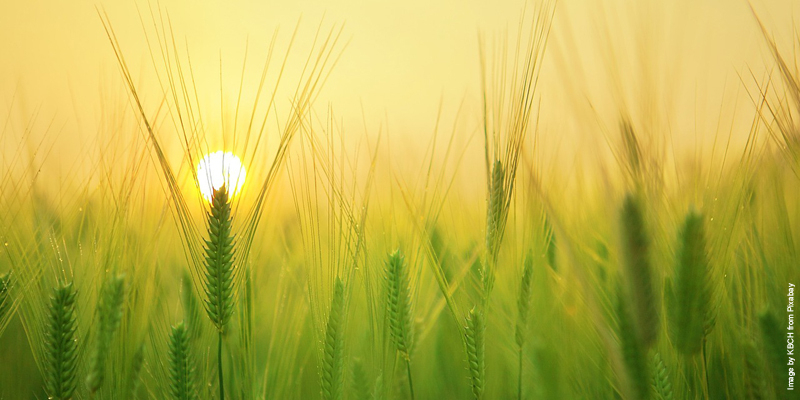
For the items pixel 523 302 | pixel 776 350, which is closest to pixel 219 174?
pixel 523 302

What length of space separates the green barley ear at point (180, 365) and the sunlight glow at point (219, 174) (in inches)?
9.4

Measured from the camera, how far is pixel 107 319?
787mm

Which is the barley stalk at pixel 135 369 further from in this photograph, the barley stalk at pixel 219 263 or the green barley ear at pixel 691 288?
the green barley ear at pixel 691 288

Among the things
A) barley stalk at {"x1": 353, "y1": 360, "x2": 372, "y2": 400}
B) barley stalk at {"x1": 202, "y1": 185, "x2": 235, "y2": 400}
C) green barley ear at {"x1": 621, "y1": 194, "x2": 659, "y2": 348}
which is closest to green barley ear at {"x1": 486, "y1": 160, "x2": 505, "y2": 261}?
green barley ear at {"x1": 621, "y1": 194, "x2": 659, "y2": 348}

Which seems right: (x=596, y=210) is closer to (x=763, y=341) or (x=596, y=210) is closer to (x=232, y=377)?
(x=763, y=341)

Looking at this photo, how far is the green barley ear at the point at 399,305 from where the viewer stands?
2.93 ft

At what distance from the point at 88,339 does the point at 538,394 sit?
942mm

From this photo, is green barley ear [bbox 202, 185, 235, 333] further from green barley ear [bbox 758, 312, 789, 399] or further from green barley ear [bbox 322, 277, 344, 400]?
green barley ear [bbox 758, 312, 789, 399]

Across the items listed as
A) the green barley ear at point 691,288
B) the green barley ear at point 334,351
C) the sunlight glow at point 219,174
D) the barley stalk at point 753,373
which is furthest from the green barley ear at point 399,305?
the barley stalk at point 753,373

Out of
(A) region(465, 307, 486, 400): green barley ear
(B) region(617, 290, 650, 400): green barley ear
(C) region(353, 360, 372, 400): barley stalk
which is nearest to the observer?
(B) region(617, 290, 650, 400): green barley ear

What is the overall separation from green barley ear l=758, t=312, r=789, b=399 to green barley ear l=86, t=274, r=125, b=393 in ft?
3.70

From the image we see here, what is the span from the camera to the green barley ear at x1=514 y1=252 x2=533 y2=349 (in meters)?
0.92

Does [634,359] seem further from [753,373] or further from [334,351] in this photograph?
[334,351]

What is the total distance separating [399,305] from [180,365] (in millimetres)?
393
